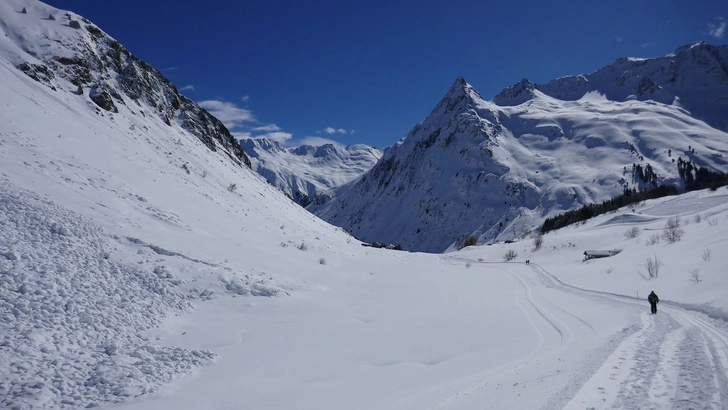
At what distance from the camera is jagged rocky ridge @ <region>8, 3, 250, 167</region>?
2545cm

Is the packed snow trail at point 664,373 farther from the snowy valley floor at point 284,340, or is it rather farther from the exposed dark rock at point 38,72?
the exposed dark rock at point 38,72

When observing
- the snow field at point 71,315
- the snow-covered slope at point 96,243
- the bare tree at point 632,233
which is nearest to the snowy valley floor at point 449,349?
the snow field at point 71,315

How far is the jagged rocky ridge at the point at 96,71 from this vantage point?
25453 mm

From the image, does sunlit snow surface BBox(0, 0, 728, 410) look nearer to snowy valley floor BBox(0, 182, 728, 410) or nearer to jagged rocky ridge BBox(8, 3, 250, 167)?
snowy valley floor BBox(0, 182, 728, 410)

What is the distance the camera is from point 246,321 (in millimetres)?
9586

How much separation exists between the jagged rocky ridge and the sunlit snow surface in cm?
752

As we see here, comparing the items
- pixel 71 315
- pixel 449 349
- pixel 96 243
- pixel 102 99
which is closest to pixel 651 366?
pixel 449 349

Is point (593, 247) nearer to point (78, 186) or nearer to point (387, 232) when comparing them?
point (78, 186)

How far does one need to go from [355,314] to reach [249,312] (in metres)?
3.44

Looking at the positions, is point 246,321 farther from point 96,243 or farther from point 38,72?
point 38,72

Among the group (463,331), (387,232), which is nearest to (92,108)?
(463,331)

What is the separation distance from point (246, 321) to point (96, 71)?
31660mm

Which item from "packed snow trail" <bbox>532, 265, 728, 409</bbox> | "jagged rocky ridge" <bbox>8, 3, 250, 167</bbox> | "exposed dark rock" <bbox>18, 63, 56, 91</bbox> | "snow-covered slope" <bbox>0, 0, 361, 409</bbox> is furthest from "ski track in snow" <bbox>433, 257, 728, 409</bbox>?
"jagged rocky ridge" <bbox>8, 3, 250, 167</bbox>

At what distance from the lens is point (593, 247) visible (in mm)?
45031
